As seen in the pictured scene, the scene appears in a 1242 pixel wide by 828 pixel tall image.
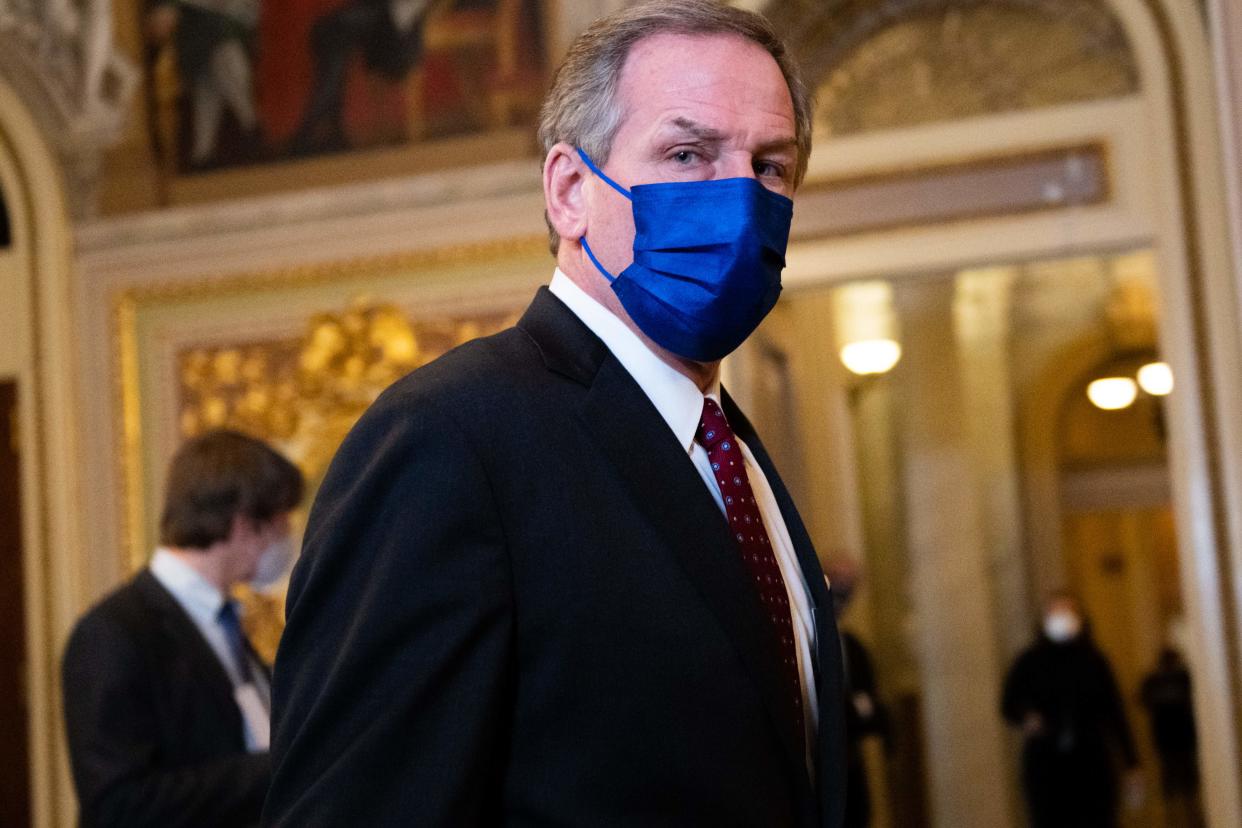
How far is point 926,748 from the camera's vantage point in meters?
11.7

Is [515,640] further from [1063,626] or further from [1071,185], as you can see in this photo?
[1063,626]

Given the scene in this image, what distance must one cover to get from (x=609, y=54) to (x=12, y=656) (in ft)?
20.6

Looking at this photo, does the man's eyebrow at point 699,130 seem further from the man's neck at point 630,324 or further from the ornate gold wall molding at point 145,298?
the ornate gold wall molding at point 145,298

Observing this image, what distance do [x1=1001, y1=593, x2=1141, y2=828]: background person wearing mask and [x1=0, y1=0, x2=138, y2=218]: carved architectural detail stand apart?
6057 millimetres

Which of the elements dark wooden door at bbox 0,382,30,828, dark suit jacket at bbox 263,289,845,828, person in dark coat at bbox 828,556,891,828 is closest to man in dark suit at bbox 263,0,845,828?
dark suit jacket at bbox 263,289,845,828

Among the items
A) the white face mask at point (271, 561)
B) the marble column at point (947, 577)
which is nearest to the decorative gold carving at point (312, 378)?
the white face mask at point (271, 561)

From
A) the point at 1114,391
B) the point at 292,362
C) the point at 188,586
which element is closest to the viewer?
the point at 188,586

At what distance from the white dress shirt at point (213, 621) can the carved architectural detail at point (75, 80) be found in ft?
14.2

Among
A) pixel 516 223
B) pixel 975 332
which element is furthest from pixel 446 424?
pixel 975 332

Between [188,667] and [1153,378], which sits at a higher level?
[1153,378]

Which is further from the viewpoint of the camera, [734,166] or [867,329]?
[867,329]

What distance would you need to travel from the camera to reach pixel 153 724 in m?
3.36

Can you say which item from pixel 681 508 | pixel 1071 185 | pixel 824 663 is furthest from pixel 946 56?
pixel 681 508

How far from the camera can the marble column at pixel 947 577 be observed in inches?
451
